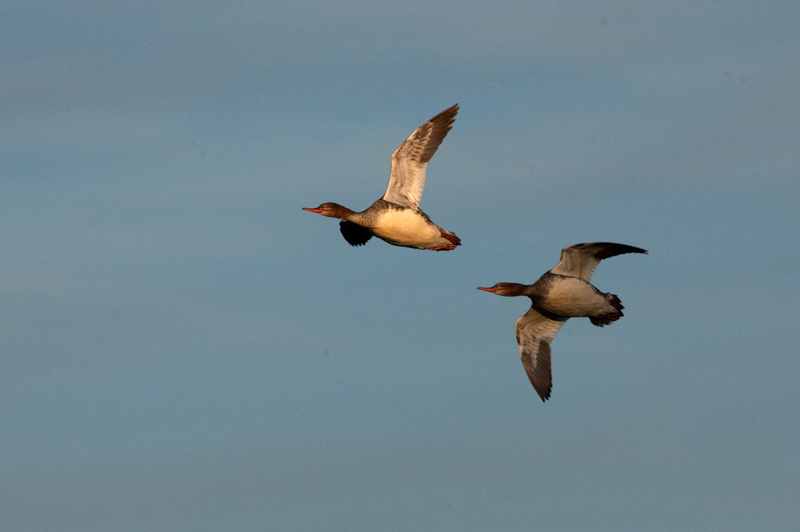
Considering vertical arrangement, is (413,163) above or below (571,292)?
above

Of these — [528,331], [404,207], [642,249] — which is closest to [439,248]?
[404,207]

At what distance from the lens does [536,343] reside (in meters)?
28.2

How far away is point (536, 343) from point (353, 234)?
5407 mm

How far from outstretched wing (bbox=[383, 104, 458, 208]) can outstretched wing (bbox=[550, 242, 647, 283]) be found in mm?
3807

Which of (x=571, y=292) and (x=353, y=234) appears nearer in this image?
(x=571, y=292)

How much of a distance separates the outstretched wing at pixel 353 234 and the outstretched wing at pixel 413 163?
1.81 metres

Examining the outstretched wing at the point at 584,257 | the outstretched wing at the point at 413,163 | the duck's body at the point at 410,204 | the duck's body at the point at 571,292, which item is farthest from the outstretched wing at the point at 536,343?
the outstretched wing at the point at 413,163

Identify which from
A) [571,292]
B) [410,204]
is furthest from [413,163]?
[571,292]

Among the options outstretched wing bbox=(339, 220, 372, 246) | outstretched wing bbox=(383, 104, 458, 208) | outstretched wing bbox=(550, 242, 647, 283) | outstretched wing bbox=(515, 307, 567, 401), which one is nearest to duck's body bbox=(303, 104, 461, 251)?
outstretched wing bbox=(383, 104, 458, 208)

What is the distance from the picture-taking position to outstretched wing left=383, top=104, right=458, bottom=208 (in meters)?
27.3

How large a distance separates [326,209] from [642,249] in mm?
8246

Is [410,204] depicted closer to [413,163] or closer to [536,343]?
[413,163]

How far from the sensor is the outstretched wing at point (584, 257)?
2542 centimetres

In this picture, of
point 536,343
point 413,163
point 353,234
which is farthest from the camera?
point 353,234
